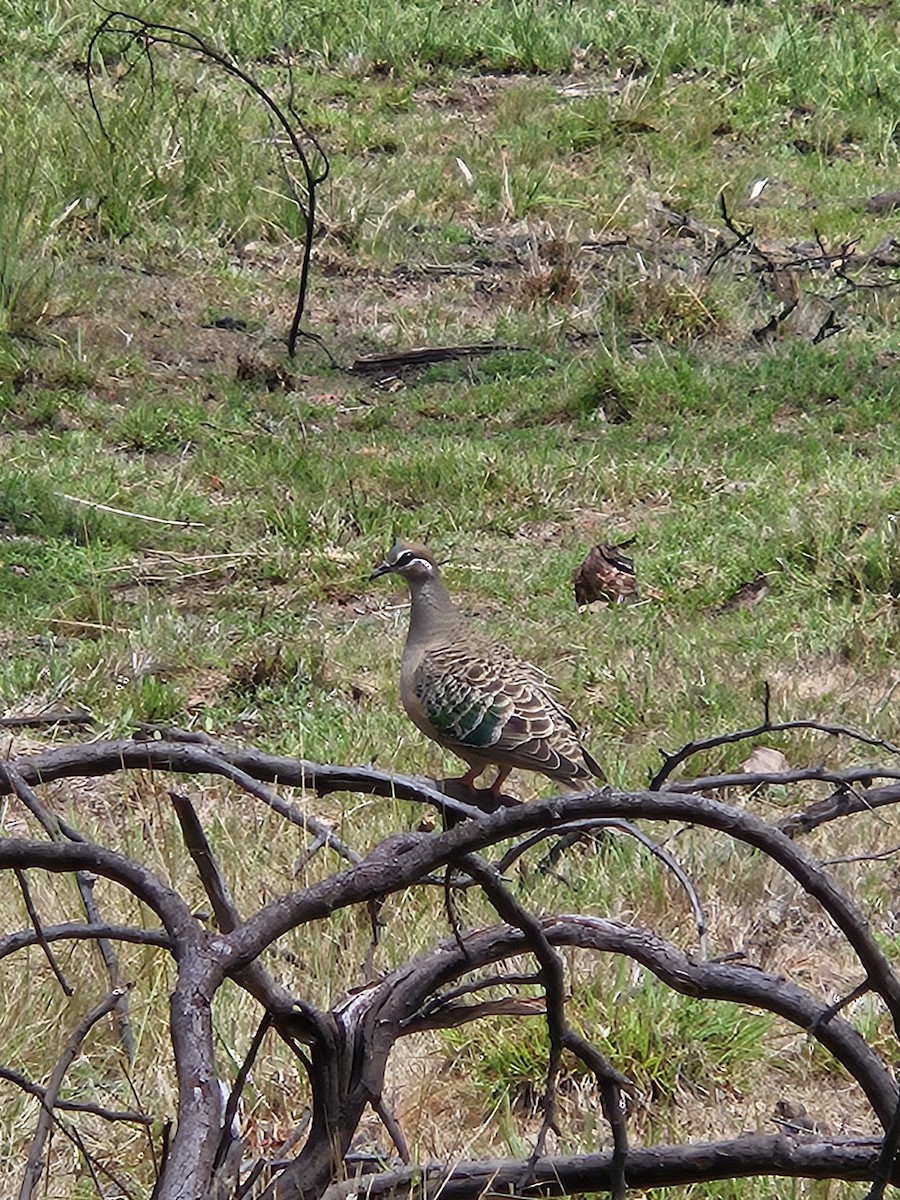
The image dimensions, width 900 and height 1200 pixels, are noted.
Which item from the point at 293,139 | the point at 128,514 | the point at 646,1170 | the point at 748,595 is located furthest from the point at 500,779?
the point at 293,139

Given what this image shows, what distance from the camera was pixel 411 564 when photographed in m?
5.89

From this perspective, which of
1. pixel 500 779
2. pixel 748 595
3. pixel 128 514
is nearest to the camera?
pixel 500 779

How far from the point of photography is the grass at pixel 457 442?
4.00 m

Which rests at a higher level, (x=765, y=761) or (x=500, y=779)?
(x=765, y=761)

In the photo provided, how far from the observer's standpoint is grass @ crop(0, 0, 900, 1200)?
4.00m

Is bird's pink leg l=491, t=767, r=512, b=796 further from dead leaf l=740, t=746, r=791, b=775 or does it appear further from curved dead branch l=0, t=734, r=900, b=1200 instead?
curved dead branch l=0, t=734, r=900, b=1200

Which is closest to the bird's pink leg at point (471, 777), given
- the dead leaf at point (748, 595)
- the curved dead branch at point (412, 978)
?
the dead leaf at point (748, 595)

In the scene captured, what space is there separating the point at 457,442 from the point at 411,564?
3131 mm

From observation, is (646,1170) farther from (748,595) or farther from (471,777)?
(748,595)

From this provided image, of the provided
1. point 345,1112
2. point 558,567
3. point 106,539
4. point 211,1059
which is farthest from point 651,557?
point 211,1059

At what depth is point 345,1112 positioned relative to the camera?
7.49 ft

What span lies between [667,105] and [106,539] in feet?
21.7

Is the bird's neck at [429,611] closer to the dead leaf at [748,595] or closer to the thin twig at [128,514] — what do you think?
the dead leaf at [748,595]

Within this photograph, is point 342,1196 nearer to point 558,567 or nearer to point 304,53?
point 558,567
